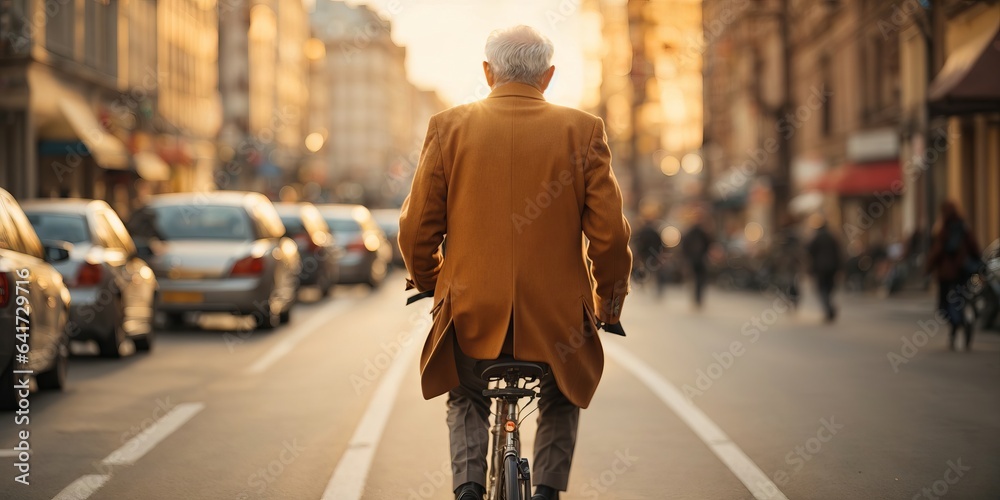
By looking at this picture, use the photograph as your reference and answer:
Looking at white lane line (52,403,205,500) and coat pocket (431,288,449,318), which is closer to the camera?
coat pocket (431,288,449,318)

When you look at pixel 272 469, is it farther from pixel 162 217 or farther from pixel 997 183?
pixel 997 183

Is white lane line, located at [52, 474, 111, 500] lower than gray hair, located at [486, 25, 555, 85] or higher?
lower

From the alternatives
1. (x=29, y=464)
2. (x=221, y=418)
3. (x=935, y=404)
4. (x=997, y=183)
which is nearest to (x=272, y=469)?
(x=29, y=464)

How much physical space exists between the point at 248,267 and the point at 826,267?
9.09 m

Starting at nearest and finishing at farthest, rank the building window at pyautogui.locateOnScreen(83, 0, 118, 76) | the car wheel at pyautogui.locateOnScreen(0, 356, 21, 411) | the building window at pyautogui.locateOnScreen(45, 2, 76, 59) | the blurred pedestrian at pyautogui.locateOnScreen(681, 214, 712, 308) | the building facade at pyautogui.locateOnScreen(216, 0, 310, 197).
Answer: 1. the car wheel at pyautogui.locateOnScreen(0, 356, 21, 411)
2. the blurred pedestrian at pyautogui.locateOnScreen(681, 214, 712, 308)
3. the building window at pyautogui.locateOnScreen(45, 2, 76, 59)
4. the building window at pyautogui.locateOnScreen(83, 0, 118, 76)
5. the building facade at pyautogui.locateOnScreen(216, 0, 310, 197)

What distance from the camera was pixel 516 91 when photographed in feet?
15.4

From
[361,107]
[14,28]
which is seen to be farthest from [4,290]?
[361,107]

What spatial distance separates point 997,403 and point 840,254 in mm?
11113

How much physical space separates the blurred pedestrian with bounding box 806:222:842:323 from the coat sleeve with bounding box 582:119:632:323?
54.6ft

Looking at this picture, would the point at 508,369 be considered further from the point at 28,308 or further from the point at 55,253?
the point at 55,253

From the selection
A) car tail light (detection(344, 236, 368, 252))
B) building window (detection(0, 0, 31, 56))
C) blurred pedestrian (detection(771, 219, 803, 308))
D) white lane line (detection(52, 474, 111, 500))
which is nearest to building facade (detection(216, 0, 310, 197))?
building window (detection(0, 0, 31, 56))

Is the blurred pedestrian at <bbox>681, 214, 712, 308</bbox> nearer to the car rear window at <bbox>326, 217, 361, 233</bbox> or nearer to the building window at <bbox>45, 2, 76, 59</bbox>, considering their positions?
the car rear window at <bbox>326, 217, 361, 233</bbox>

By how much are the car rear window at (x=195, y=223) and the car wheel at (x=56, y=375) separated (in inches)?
253

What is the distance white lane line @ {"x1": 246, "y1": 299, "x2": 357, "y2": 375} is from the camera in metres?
13.1
